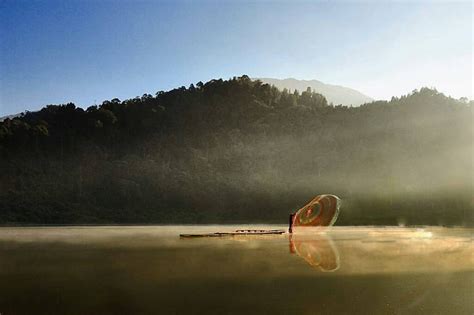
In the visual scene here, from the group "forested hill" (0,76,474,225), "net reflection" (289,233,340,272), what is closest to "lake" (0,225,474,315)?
"net reflection" (289,233,340,272)

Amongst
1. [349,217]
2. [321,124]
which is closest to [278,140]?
[321,124]

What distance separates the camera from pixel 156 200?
379 ft

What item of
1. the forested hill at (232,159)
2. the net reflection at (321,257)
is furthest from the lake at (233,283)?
the forested hill at (232,159)

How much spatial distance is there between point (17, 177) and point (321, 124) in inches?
2809

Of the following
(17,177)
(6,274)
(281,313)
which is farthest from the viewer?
(17,177)

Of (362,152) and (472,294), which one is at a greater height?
(362,152)

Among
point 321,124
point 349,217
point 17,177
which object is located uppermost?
point 321,124

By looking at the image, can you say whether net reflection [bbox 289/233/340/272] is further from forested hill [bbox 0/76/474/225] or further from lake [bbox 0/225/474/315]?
forested hill [bbox 0/76/474/225]

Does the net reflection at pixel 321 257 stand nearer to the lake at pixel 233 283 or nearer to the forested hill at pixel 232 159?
the lake at pixel 233 283

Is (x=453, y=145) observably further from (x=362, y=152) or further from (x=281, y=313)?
(x=281, y=313)

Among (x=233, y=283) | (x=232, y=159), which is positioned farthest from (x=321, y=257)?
(x=232, y=159)

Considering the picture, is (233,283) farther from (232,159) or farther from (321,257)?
(232,159)

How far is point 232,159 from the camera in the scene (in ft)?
427

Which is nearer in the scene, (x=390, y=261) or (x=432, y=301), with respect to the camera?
(x=432, y=301)
